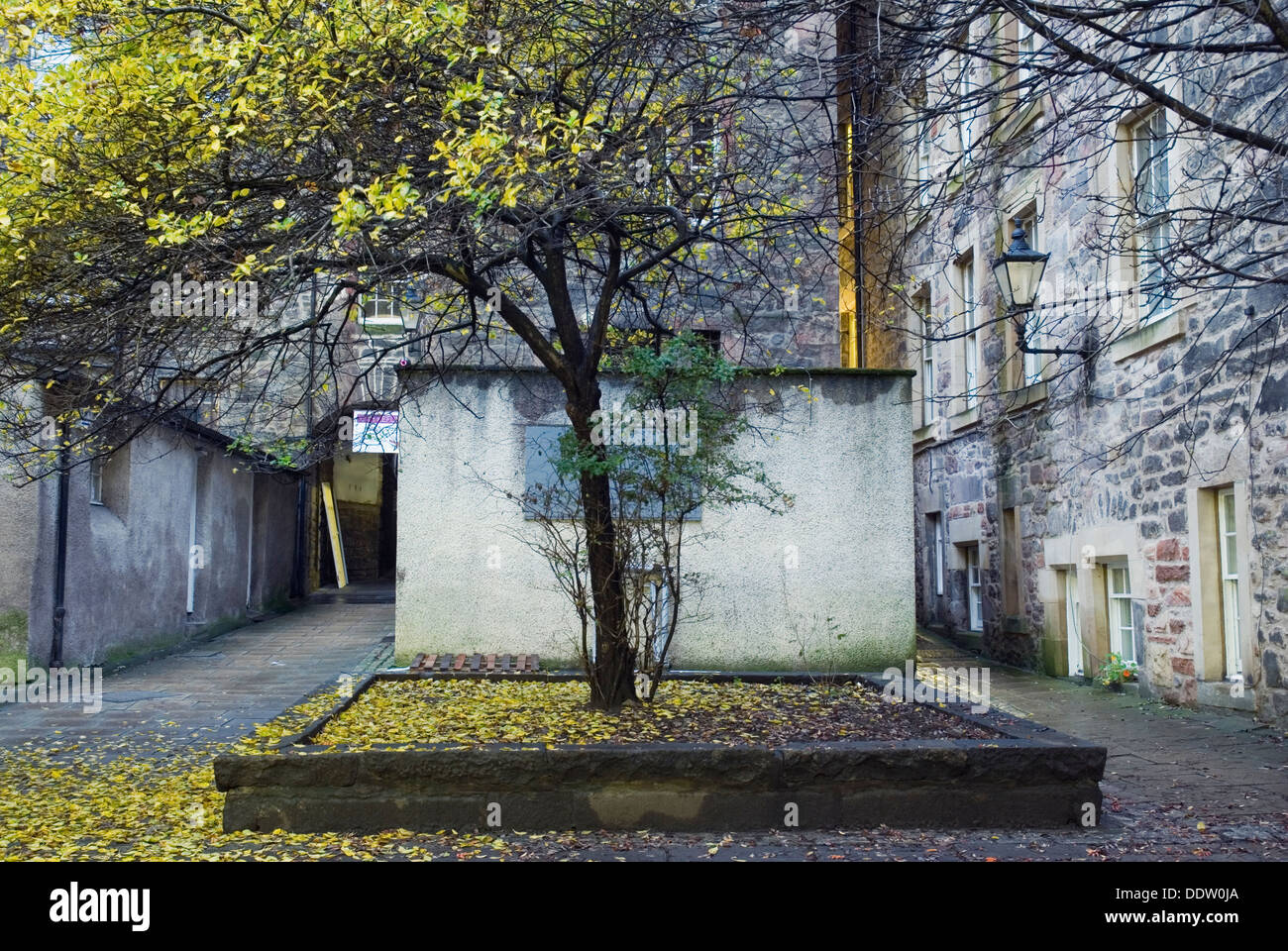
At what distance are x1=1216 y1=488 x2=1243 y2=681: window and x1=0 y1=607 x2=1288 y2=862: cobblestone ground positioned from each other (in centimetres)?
50

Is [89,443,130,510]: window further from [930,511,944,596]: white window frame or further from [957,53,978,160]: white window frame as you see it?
[930,511,944,596]: white window frame

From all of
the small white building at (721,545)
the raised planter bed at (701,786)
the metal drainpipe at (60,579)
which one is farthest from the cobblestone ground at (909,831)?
the small white building at (721,545)

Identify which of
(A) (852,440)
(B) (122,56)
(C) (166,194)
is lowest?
(A) (852,440)

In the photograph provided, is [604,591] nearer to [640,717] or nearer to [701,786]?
[640,717]

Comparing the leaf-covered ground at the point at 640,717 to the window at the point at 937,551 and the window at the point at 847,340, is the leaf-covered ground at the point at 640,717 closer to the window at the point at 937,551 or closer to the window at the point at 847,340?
the window at the point at 937,551

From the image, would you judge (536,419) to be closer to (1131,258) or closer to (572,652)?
(572,652)

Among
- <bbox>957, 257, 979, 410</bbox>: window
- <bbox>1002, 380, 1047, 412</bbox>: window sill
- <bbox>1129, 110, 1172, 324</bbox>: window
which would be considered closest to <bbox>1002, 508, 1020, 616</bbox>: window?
<bbox>1002, 380, 1047, 412</bbox>: window sill

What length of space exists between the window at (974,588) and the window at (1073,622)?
3.07m

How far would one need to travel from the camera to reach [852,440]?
13.0 meters

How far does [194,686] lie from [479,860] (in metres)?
7.67

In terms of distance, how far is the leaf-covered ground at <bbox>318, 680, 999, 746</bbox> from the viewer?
7289mm

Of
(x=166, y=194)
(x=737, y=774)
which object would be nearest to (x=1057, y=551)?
(x=737, y=774)

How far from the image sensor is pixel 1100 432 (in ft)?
40.5

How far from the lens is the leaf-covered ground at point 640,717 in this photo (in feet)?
23.9
